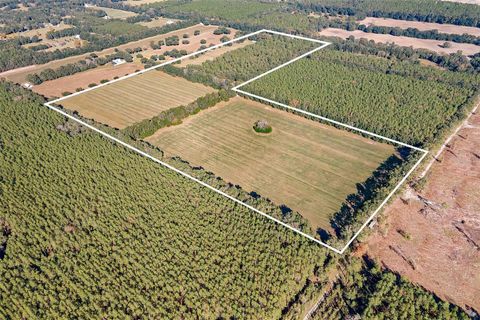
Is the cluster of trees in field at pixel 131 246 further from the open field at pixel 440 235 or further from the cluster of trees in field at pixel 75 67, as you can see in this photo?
the cluster of trees in field at pixel 75 67

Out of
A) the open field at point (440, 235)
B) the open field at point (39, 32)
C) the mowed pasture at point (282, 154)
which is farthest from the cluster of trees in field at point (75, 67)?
the open field at point (440, 235)

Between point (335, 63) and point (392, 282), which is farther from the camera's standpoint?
point (335, 63)

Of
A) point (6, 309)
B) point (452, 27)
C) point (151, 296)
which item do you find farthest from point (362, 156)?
point (452, 27)

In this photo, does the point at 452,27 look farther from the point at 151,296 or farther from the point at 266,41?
the point at 151,296

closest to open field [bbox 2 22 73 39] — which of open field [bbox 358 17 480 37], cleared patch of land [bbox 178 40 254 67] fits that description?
cleared patch of land [bbox 178 40 254 67]

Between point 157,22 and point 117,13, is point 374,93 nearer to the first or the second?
point 157,22

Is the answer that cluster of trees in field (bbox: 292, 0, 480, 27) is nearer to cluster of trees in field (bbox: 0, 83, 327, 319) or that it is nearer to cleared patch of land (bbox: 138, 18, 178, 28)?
cleared patch of land (bbox: 138, 18, 178, 28)
